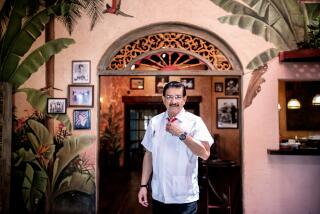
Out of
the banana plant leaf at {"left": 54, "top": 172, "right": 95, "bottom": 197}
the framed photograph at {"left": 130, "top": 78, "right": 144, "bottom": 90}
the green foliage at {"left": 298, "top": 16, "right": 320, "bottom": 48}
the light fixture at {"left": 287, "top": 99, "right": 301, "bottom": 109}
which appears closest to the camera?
the green foliage at {"left": 298, "top": 16, "right": 320, "bottom": 48}

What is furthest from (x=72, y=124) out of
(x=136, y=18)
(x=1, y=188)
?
(x=136, y=18)

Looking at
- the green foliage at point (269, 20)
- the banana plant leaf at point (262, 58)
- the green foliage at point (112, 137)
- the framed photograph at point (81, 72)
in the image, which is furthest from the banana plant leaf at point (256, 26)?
the green foliage at point (112, 137)

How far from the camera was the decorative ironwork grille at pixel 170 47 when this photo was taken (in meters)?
4.89

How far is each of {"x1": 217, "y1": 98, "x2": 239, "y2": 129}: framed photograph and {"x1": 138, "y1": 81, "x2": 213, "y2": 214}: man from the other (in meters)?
7.90

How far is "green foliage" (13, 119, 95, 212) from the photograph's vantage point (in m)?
4.86

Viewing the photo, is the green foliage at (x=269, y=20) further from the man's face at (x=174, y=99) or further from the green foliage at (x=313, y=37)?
the man's face at (x=174, y=99)

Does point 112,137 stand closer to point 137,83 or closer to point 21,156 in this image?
point 137,83

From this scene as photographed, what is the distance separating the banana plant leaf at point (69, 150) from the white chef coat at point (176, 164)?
96.1 inches

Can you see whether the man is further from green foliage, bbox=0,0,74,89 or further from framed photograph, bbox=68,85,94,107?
green foliage, bbox=0,0,74,89

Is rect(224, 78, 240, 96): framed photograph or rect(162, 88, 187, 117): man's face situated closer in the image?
rect(162, 88, 187, 117): man's face

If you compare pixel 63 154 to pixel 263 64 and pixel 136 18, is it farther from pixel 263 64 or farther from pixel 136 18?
pixel 263 64

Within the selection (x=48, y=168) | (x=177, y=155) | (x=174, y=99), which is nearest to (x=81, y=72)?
(x=48, y=168)

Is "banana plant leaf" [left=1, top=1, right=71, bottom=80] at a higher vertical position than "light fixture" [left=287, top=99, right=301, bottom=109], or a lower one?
higher

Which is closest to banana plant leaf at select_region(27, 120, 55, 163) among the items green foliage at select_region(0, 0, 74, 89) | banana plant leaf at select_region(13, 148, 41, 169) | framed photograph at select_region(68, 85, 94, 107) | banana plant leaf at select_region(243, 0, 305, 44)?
banana plant leaf at select_region(13, 148, 41, 169)
